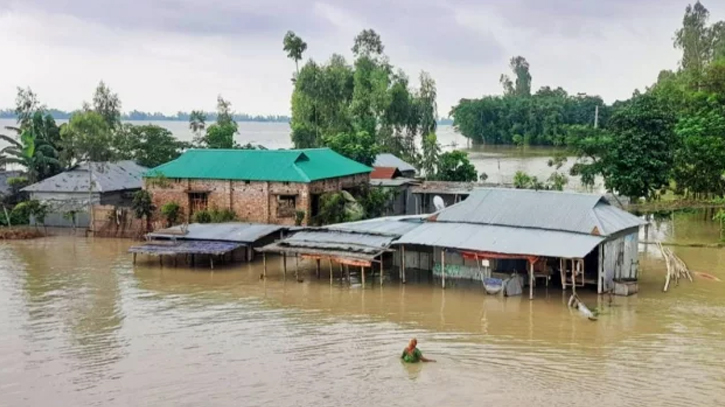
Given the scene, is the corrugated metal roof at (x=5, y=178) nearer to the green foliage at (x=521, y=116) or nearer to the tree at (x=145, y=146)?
the tree at (x=145, y=146)

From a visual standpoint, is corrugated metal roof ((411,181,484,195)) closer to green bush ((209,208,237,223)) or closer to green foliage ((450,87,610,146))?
green bush ((209,208,237,223))

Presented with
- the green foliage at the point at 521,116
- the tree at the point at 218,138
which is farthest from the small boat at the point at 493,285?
the green foliage at the point at 521,116

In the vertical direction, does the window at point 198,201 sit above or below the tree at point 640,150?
below

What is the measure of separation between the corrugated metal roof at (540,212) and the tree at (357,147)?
1533 centimetres

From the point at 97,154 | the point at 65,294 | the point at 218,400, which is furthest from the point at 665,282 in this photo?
the point at 97,154

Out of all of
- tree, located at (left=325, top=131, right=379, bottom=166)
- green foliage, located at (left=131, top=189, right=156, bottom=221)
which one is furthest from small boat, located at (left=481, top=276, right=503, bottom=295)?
tree, located at (left=325, top=131, right=379, bottom=166)

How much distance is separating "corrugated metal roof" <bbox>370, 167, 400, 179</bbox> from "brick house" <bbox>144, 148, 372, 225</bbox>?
13.2ft

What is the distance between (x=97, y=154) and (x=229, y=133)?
9.63m

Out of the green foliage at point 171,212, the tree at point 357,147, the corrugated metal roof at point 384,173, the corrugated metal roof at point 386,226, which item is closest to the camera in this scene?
the corrugated metal roof at point 386,226

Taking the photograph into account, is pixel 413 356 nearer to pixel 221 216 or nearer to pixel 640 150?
pixel 221 216

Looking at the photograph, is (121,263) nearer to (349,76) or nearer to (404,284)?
(404,284)

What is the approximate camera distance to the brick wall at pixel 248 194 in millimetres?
33781

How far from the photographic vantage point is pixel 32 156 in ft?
134

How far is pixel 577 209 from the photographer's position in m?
25.1
